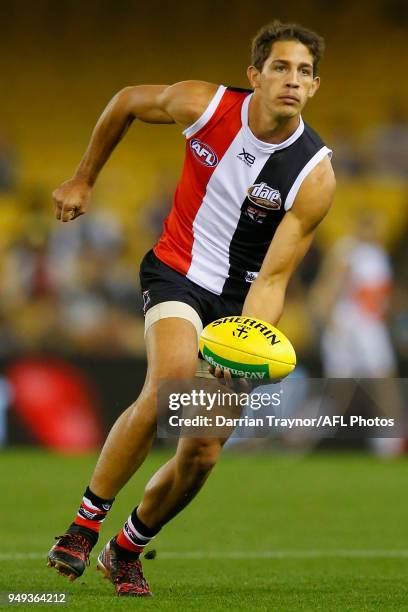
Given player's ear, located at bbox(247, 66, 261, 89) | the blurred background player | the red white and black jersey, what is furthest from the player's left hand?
the blurred background player

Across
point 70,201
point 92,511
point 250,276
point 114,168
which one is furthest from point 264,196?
point 114,168

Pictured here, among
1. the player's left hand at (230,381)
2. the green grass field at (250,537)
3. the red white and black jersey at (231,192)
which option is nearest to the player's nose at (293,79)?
the red white and black jersey at (231,192)

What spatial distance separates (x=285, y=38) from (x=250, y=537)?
3.43m

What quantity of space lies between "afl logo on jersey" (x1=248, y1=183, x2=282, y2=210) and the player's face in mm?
351

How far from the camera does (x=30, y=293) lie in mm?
15586

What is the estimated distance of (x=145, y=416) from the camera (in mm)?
5312

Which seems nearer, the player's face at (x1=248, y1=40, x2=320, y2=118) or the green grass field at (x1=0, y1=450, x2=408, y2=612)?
the green grass field at (x1=0, y1=450, x2=408, y2=612)

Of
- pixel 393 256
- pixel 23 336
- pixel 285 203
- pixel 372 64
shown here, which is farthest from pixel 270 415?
pixel 372 64

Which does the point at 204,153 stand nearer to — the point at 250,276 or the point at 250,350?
the point at 250,276

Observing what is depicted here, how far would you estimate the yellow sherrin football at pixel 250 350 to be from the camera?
5012mm

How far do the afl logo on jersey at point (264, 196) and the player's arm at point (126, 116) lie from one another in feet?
1.42

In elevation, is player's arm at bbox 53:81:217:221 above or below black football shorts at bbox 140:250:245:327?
above

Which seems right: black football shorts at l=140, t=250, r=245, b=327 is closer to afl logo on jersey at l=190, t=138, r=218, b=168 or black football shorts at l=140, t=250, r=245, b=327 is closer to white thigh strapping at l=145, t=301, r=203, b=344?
white thigh strapping at l=145, t=301, r=203, b=344

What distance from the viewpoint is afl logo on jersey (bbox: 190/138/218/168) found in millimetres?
5859
